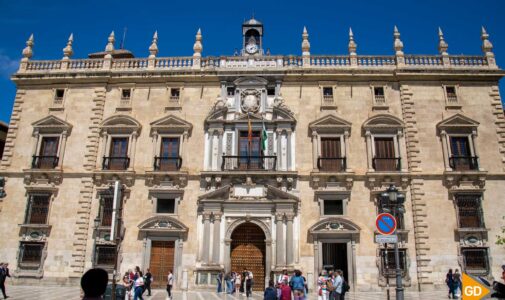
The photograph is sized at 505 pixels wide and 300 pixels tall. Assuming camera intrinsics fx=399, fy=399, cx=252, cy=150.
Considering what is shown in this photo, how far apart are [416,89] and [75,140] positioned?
62.7ft

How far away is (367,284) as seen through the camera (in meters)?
19.1

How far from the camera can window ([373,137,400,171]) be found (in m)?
20.7

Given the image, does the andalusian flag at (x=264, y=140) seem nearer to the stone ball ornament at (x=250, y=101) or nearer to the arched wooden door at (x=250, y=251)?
the stone ball ornament at (x=250, y=101)

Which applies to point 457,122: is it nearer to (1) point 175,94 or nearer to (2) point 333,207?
(2) point 333,207

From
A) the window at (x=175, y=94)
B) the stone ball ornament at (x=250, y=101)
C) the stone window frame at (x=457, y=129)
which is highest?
the window at (x=175, y=94)

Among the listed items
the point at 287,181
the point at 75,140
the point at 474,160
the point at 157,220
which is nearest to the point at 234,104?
the point at 287,181

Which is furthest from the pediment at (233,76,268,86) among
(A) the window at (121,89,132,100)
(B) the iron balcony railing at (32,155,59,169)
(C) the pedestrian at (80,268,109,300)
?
(C) the pedestrian at (80,268,109,300)

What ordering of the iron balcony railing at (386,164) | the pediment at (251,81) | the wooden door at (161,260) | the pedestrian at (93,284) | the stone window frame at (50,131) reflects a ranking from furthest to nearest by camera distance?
the pediment at (251,81) → the stone window frame at (50,131) → the iron balcony railing at (386,164) → the wooden door at (161,260) → the pedestrian at (93,284)

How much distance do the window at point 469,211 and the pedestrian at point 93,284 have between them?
19839 millimetres

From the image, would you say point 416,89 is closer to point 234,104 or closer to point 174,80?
point 234,104

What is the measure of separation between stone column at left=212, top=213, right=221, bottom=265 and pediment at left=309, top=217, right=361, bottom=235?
15.0ft

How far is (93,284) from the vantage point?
3.64 meters

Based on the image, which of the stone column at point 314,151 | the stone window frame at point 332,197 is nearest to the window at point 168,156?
the stone column at point 314,151

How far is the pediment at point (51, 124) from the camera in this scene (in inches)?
875
